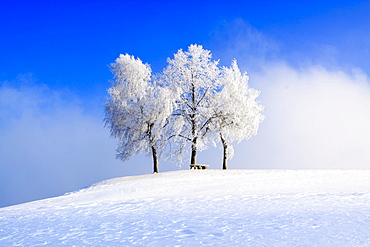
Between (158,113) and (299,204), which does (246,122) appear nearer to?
(158,113)

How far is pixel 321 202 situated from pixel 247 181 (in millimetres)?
5567

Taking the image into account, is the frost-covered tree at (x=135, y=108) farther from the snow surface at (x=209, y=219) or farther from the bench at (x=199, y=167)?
the snow surface at (x=209, y=219)

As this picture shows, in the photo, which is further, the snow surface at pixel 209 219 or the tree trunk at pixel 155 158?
the tree trunk at pixel 155 158

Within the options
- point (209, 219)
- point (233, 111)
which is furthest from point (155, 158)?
point (209, 219)

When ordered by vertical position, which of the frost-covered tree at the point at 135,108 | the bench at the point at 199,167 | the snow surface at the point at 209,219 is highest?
the frost-covered tree at the point at 135,108

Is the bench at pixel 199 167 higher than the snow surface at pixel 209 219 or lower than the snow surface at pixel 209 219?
higher

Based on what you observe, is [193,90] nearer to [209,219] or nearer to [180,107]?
[180,107]

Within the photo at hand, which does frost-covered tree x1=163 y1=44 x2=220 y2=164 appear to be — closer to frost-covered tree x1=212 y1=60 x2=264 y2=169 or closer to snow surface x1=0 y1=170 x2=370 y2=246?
frost-covered tree x1=212 y1=60 x2=264 y2=169

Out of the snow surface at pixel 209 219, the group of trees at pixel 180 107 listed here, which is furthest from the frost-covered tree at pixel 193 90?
the snow surface at pixel 209 219

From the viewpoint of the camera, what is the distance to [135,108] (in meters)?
23.0

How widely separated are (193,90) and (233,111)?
3200mm

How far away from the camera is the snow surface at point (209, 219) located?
6551mm

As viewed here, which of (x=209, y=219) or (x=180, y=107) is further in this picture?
(x=180, y=107)

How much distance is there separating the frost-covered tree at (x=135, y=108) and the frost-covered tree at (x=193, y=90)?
1246mm
